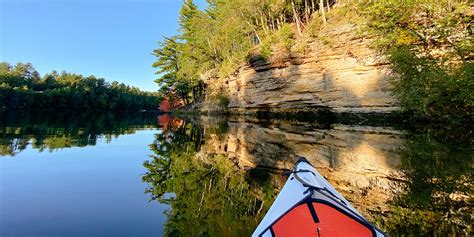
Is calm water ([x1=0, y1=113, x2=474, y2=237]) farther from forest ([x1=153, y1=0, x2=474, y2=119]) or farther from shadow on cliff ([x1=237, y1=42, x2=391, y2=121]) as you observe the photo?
shadow on cliff ([x1=237, y1=42, x2=391, y2=121])

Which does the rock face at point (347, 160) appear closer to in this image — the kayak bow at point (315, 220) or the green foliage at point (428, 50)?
the kayak bow at point (315, 220)

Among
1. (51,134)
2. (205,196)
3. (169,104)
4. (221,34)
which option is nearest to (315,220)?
(205,196)

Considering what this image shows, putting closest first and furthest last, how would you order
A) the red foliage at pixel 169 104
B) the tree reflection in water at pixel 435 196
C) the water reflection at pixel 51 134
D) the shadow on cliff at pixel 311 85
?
the tree reflection in water at pixel 435 196 < the water reflection at pixel 51 134 < the shadow on cliff at pixel 311 85 < the red foliage at pixel 169 104

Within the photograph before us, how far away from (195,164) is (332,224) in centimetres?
613

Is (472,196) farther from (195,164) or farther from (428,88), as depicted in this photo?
(428,88)

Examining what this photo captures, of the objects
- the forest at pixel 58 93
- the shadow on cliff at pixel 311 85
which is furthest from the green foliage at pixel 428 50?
the forest at pixel 58 93

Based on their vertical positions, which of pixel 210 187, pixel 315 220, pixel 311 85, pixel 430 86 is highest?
pixel 311 85

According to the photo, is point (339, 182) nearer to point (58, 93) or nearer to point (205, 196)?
point (205, 196)

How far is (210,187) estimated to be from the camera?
6.03m

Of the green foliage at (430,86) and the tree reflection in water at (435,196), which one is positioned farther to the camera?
the green foliage at (430,86)

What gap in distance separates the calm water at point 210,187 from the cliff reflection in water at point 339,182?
2 centimetres

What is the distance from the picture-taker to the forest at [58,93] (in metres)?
54.4

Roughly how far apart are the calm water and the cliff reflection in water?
2 cm

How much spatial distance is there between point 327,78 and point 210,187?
1749 cm
